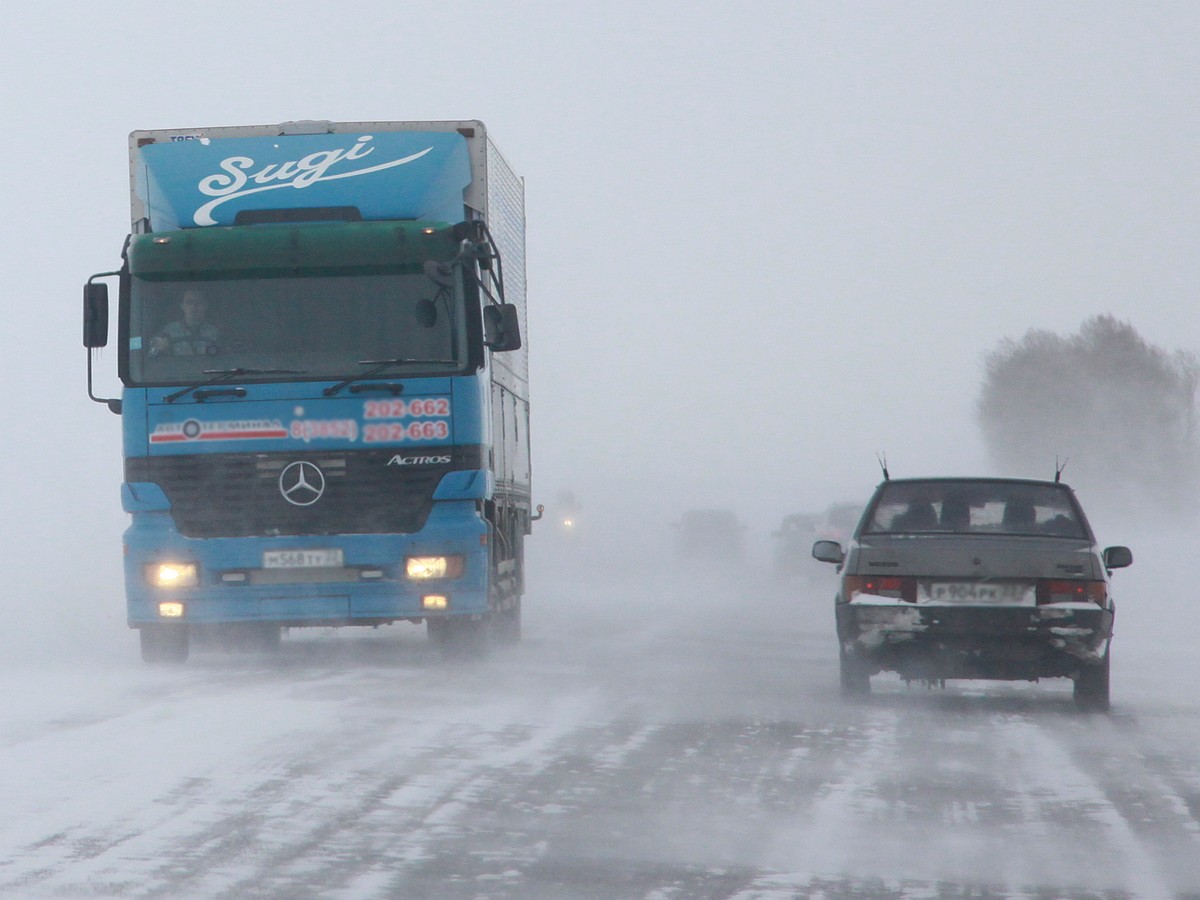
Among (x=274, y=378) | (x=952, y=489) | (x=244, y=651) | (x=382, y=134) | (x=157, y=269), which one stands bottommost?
(x=244, y=651)

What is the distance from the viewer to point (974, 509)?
12188 mm

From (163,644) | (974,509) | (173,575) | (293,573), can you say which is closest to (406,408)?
(293,573)

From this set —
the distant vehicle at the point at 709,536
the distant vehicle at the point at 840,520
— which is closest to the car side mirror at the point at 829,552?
the distant vehicle at the point at 840,520

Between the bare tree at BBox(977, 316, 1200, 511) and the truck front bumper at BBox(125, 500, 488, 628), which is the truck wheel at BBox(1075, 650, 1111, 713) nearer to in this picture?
the truck front bumper at BBox(125, 500, 488, 628)

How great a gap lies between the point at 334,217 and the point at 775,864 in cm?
898

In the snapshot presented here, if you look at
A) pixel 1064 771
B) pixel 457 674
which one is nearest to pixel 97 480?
pixel 457 674

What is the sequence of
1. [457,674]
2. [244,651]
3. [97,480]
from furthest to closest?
[97,480] → [244,651] → [457,674]

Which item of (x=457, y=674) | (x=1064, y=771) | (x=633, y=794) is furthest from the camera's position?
(x=457, y=674)

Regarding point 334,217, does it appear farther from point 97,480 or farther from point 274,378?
point 97,480

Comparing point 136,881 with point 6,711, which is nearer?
point 136,881

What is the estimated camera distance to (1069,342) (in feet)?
295

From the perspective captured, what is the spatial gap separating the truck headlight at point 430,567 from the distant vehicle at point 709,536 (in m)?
35.9

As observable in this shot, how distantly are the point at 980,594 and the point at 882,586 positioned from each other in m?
0.61

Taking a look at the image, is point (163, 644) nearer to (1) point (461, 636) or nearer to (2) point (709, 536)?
(1) point (461, 636)
